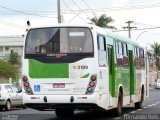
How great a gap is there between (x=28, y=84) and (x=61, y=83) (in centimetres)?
112

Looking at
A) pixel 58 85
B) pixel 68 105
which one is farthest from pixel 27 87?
pixel 68 105

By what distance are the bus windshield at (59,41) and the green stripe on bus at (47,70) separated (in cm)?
40

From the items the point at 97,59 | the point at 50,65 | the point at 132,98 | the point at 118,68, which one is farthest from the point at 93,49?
the point at 132,98

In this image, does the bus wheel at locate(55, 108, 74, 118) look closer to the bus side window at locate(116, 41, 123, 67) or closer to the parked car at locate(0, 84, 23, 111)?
the bus side window at locate(116, 41, 123, 67)

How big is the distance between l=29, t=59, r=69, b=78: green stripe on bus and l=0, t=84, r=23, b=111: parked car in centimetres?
1056

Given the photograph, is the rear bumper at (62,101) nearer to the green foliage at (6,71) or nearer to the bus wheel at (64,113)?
the bus wheel at (64,113)

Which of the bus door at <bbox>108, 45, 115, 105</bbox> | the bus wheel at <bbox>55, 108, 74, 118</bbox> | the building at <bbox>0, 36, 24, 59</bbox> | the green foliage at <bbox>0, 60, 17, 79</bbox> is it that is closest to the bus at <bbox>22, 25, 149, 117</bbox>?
the bus door at <bbox>108, 45, 115, 105</bbox>

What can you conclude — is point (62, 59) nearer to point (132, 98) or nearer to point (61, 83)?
point (61, 83)

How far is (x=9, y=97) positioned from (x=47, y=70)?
38.4ft

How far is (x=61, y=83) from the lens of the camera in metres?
17.0

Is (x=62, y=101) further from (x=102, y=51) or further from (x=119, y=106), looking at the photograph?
(x=119, y=106)

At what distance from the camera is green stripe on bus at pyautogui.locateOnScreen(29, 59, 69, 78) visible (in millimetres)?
17087

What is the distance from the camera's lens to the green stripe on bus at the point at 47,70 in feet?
56.1

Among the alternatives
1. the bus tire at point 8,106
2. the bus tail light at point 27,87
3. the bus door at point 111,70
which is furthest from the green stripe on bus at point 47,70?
the bus tire at point 8,106
